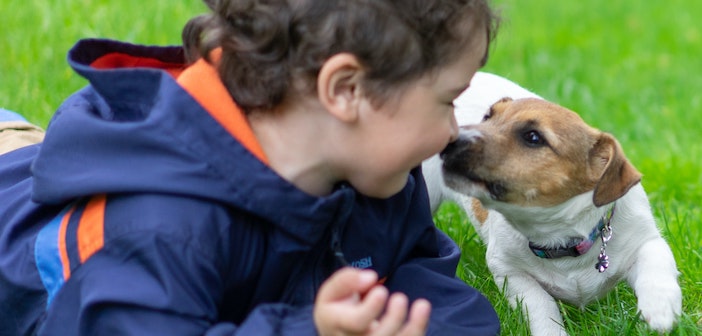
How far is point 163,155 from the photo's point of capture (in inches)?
86.2

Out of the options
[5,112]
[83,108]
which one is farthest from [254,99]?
[5,112]

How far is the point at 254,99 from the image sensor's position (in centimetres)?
231

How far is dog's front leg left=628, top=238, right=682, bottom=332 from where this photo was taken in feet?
9.67

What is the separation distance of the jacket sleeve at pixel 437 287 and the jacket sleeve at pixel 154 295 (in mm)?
515

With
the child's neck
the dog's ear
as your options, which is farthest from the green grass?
the child's neck

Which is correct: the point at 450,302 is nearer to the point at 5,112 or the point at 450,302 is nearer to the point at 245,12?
the point at 245,12

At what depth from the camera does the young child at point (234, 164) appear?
84.5 inches

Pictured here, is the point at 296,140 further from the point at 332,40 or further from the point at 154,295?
the point at 154,295

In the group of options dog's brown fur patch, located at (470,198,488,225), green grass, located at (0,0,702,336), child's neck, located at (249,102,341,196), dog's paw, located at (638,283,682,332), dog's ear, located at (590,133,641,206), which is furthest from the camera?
dog's brown fur patch, located at (470,198,488,225)

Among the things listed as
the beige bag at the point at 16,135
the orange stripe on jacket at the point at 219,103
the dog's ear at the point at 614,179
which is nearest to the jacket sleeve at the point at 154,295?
the orange stripe on jacket at the point at 219,103

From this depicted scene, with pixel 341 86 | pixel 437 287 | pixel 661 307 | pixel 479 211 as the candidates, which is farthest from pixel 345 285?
pixel 479 211

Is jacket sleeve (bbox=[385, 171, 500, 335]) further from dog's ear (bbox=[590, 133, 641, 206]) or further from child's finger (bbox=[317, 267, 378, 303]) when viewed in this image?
child's finger (bbox=[317, 267, 378, 303])

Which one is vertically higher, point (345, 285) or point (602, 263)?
point (345, 285)

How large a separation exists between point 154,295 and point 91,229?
0.74 feet
